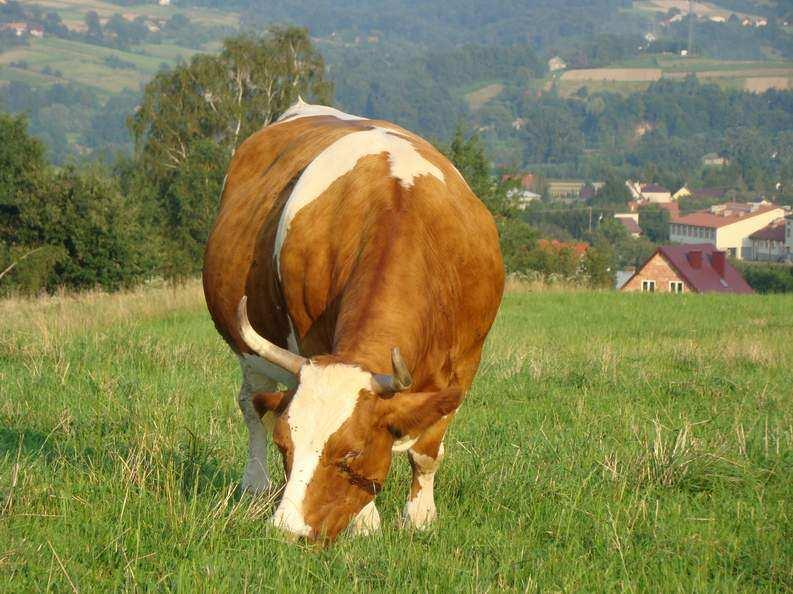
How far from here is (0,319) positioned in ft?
54.6

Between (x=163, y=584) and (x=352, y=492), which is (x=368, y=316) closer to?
(x=352, y=492)

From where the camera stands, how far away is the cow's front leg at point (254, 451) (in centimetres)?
693

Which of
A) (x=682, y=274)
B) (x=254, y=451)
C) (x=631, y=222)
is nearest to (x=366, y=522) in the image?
(x=254, y=451)

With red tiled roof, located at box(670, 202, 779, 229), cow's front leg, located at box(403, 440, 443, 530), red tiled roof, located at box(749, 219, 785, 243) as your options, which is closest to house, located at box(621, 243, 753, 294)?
cow's front leg, located at box(403, 440, 443, 530)

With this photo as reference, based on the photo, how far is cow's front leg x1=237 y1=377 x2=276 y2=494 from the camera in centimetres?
693

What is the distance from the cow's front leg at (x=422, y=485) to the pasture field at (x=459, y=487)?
0.35 feet

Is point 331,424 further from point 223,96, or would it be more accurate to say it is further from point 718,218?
point 718,218

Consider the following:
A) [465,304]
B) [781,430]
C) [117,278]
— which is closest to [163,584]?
[465,304]

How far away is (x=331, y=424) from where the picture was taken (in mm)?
5020

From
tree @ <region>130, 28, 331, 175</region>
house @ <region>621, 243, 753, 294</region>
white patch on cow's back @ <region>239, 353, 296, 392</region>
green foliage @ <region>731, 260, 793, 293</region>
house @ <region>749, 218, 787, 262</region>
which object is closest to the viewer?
white patch on cow's back @ <region>239, 353, 296, 392</region>

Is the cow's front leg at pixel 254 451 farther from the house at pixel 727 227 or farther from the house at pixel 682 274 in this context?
the house at pixel 727 227

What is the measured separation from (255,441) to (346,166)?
6.21ft

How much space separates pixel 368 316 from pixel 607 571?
1594 mm

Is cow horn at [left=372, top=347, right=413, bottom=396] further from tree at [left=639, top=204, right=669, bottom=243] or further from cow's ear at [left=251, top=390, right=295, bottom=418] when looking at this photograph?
tree at [left=639, top=204, right=669, bottom=243]
